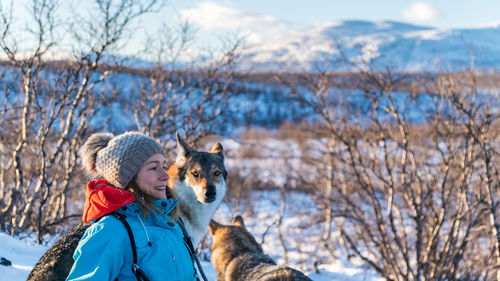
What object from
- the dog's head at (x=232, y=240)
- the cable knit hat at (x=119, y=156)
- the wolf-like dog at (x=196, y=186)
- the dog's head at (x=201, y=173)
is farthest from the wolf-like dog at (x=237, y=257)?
the cable knit hat at (x=119, y=156)

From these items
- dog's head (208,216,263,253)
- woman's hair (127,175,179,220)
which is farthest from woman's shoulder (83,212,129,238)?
dog's head (208,216,263,253)

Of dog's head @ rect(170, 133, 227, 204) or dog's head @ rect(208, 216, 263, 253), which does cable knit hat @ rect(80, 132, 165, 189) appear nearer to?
dog's head @ rect(170, 133, 227, 204)

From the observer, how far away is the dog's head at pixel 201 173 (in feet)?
13.9

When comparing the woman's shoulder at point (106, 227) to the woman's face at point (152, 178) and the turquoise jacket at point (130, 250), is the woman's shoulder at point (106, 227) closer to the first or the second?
the turquoise jacket at point (130, 250)

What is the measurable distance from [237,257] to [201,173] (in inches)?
49.8

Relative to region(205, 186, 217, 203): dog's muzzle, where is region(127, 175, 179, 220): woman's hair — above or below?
above

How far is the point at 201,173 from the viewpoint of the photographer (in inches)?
171

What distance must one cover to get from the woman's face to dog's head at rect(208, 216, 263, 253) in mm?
2979

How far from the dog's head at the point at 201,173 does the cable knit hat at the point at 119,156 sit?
2.05 meters

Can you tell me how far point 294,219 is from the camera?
29891 millimetres

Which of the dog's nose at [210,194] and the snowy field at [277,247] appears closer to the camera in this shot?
the dog's nose at [210,194]

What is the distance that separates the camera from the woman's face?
215cm

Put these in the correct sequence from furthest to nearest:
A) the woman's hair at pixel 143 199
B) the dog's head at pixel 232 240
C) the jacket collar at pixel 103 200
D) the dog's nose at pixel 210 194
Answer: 1. the dog's head at pixel 232 240
2. the dog's nose at pixel 210 194
3. the woman's hair at pixel 143 199
4. the jacket collar at pixel 103 200

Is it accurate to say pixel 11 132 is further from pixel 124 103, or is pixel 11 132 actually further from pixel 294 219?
pixel 294 219
